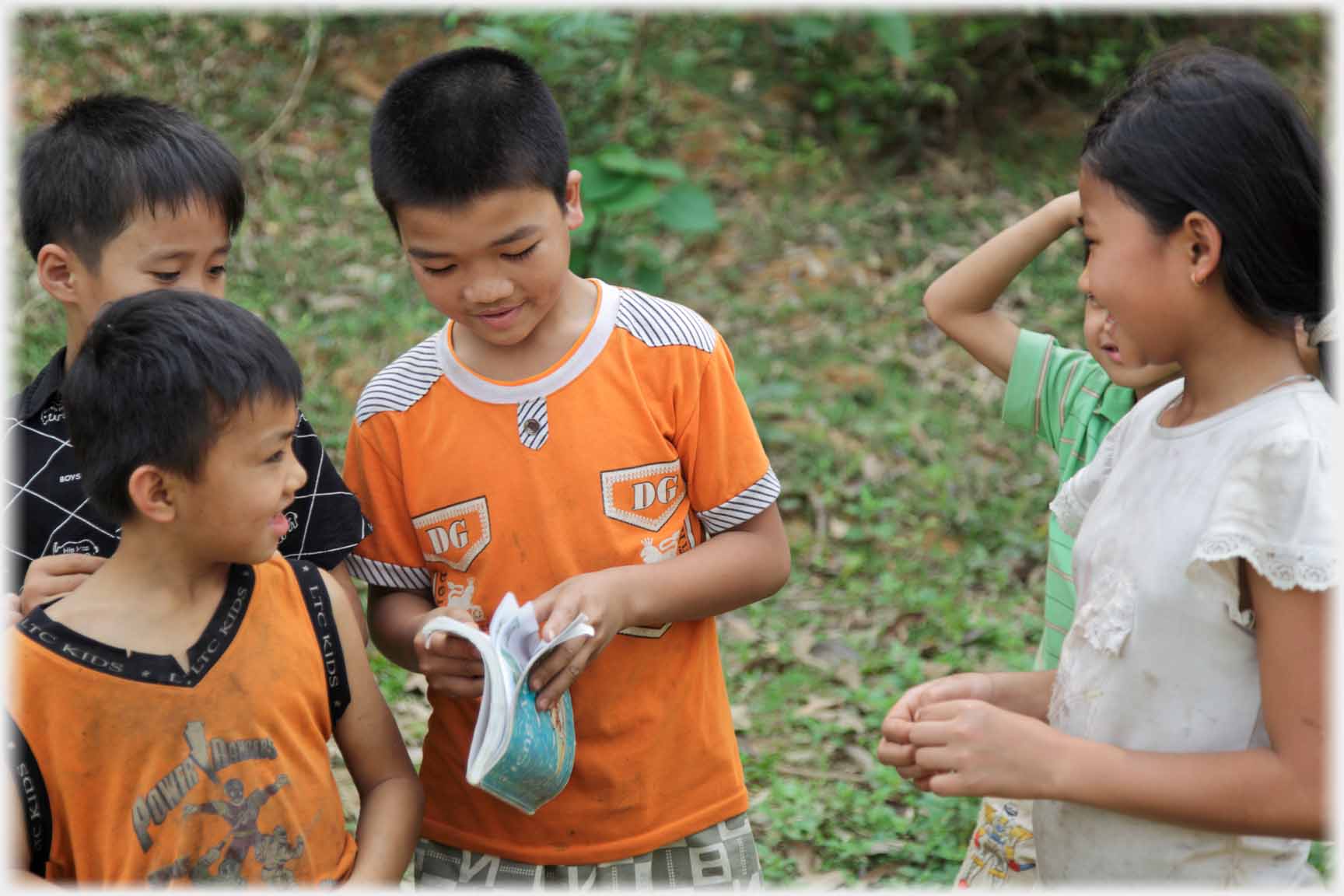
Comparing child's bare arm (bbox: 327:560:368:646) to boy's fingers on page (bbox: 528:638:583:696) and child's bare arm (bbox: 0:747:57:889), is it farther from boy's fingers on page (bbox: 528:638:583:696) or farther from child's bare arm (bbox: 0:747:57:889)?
child's bare arm (bbox: 0:747:57:889)

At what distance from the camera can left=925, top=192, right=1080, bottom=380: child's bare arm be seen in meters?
2.86

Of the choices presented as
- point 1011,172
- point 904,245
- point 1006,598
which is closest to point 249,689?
point 1006,598

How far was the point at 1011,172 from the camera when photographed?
733 cm

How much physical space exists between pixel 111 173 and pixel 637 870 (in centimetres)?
158

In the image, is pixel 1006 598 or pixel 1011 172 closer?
pixel 1006 598

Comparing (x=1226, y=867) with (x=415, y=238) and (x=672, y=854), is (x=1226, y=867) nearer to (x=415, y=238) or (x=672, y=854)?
(x=672, y=854)

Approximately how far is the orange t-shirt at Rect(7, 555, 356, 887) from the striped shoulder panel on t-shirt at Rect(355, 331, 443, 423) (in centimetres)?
42

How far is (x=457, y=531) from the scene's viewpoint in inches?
94.8

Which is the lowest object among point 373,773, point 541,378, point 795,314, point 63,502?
point 373,773

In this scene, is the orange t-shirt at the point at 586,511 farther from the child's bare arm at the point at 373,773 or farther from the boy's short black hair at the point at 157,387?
the boy's short black hair at the point at 157,387

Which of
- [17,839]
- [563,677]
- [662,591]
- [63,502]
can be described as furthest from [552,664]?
[63,502]

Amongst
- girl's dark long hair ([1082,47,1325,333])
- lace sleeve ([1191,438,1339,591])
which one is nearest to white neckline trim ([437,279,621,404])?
girl's dark long hair ([1082,47,1325,333])

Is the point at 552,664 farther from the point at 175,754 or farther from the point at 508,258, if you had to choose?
the point at 508,258

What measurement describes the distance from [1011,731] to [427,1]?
5.94 meters
